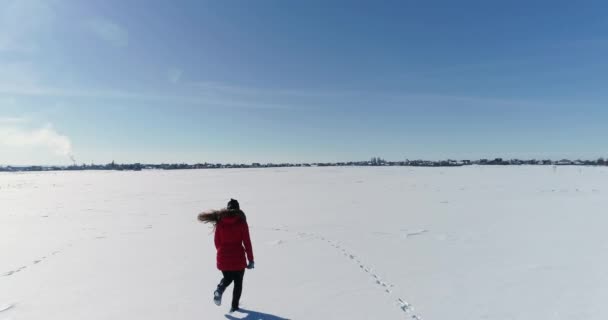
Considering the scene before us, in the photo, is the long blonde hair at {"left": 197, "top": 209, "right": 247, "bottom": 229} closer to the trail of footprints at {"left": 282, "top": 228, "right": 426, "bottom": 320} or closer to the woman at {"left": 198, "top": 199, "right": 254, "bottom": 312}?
the woman at {"left": 198, "top": 199, "right": 254, "bottom": 312}

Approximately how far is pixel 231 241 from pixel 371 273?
287cm

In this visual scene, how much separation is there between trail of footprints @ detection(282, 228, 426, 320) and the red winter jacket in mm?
2234

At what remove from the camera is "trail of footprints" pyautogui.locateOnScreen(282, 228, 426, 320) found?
4.50 meters

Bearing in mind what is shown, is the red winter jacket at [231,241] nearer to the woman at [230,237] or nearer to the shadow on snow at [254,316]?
the woman at [230,237]

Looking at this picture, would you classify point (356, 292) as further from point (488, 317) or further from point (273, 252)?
point (273, 252)

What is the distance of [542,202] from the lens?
1496 cm

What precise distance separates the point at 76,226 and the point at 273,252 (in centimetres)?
774

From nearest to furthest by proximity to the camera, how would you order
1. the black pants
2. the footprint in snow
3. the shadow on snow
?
the shadow on snow, the black pants, the footprint in snow

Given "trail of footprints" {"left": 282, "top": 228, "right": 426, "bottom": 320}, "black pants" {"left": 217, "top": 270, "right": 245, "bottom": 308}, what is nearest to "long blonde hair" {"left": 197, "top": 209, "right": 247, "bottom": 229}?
"black pants" {"left": 217, "top": 270, "right": 245, "bottom": 308}

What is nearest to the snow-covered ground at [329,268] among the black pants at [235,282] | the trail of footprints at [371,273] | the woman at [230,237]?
the trail of footprints at [371,273]

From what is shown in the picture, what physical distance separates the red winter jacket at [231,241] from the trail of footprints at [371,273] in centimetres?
223

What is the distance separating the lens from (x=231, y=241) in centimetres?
452

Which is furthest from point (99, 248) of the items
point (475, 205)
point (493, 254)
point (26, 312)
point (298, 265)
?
point (475, 205)

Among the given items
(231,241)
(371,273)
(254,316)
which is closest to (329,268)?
(371,273)
